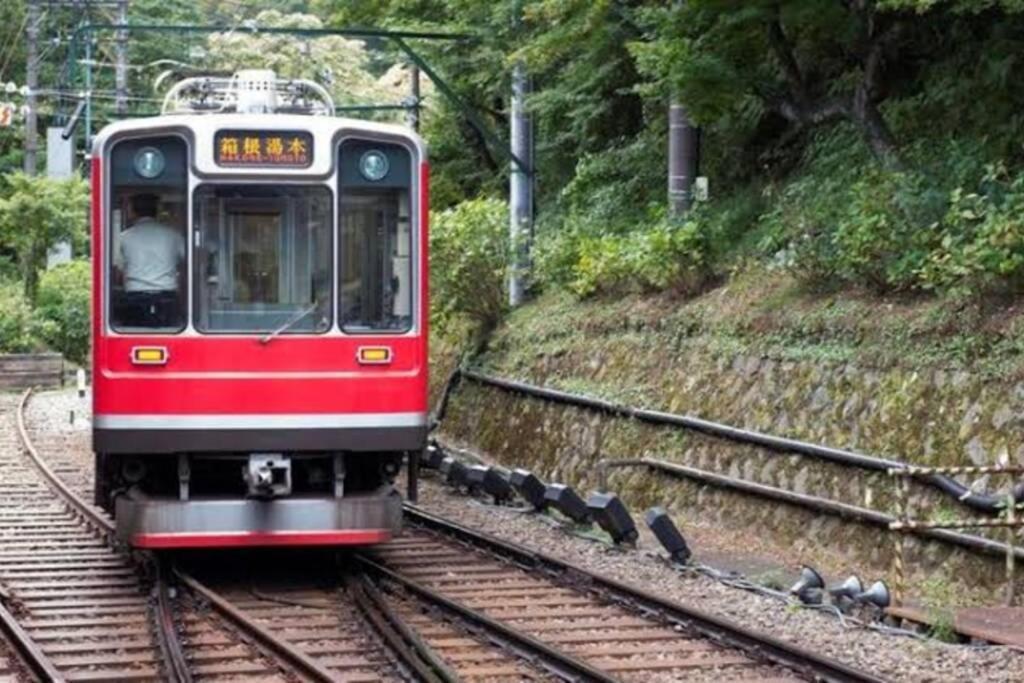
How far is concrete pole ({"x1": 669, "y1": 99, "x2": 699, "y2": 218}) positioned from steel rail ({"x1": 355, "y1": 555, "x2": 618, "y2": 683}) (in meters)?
8.92

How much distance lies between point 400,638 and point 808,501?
4932 mm

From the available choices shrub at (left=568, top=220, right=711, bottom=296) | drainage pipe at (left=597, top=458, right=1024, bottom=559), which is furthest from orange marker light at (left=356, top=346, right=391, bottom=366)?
shrub at (left=568, top=220, right=711, bottom=296)

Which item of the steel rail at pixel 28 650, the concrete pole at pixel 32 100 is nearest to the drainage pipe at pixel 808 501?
the steel rail at pixel 28 650

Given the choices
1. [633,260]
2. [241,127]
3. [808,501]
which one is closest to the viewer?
[241,127]

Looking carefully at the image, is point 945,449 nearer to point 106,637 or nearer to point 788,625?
point 788,625

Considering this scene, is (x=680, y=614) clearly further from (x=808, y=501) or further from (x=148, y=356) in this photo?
(x=148, y=356)

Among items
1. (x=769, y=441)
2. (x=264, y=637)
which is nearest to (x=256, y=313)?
(x=264, y=637)

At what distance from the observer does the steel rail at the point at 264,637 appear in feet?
27.8

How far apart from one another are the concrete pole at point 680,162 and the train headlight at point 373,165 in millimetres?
7956

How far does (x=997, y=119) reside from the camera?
49.6 ft

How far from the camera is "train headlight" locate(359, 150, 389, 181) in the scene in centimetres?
1138

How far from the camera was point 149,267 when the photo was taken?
1115 centimetres

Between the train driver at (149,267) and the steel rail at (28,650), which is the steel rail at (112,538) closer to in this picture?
the steel rail at (28,650)

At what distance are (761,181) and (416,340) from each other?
9067mm
